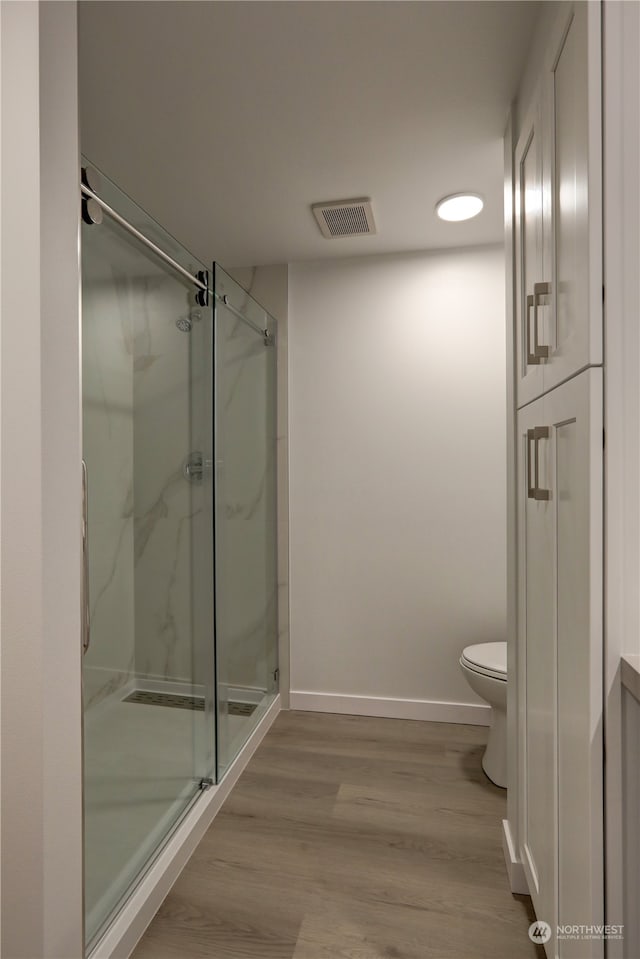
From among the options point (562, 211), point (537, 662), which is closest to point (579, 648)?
point (537, 662)

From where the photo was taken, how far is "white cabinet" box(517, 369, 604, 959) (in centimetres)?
94

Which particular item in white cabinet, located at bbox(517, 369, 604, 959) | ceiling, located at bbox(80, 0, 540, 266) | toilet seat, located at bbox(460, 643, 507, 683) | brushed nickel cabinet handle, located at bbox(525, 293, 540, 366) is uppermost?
ceiling, located at bbox(80, 0, 540, 266)

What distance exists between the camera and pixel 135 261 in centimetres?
164

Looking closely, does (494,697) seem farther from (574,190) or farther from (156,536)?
(574,190)

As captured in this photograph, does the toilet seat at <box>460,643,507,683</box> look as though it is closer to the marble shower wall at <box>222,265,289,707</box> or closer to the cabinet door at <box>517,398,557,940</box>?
the cabinet door at <box>517,398,557,940</box>

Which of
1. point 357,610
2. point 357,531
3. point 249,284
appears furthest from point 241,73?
point 357,610

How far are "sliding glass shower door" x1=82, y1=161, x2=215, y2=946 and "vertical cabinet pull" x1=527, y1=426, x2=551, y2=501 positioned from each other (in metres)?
1.07

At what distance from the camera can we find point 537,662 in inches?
55.1

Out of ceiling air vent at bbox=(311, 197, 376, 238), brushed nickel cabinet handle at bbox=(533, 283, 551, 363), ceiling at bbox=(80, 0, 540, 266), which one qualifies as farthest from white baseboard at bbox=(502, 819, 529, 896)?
ceiling air vent at bbox=(311, 197, 376, 238)

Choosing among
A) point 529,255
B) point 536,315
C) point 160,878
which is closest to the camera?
point 536,315

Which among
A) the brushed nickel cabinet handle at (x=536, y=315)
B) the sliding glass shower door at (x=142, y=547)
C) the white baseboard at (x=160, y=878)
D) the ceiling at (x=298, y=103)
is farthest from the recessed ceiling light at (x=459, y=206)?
the white baseboard at (x=160, y=878)

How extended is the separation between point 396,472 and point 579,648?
1.88 m

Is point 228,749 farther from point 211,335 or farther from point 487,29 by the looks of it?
point 487,29

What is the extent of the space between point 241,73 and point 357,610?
224 cm
